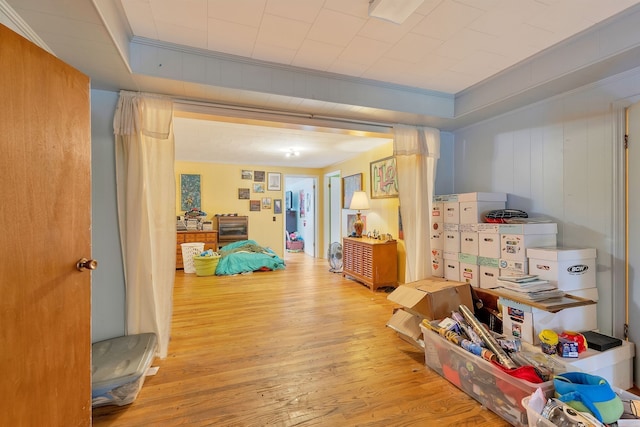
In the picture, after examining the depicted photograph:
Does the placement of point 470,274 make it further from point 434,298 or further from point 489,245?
point 434,298

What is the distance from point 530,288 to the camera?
6.43 feet

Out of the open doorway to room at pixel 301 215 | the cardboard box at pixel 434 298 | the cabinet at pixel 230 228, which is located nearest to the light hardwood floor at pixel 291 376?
the cardboard box at pixel 434 298

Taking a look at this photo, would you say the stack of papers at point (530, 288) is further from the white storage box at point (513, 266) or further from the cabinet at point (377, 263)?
the cabinet at point (377, 263)

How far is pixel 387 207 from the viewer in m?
4.76

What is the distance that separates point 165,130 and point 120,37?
700 millimetres

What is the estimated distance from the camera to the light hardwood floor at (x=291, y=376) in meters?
1.66

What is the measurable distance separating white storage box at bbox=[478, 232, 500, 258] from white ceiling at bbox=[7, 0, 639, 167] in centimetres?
140

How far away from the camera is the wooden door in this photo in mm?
1016

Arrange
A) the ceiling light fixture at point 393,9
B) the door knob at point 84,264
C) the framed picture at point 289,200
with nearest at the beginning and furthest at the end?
the door knob at point 84,264 < the ceiling light fixture at point 393,9 < the framed picture at point 289,200

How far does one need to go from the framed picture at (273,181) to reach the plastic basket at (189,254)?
7.76 ft

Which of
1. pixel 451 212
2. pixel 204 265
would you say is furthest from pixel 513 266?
pixel 204 265

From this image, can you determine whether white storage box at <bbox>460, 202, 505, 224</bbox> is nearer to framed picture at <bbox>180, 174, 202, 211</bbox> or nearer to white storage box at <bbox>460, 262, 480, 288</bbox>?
white storage box at <bbox>460, 262, 480, 288</bbox>

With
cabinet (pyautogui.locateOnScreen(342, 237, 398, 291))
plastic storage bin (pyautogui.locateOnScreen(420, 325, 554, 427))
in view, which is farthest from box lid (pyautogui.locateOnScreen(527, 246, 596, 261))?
cabinet (pyautogui.locateOnScreen(342, 237, 398, 291))

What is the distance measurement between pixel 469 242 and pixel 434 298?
715mm
